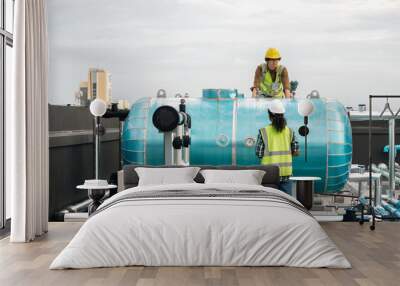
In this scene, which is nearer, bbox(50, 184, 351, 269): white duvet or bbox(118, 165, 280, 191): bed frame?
bbox(50, 184, 351, 269): white duvet

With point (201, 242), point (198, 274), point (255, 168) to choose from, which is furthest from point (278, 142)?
point (198, 274)

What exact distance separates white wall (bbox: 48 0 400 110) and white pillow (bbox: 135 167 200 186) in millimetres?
2981

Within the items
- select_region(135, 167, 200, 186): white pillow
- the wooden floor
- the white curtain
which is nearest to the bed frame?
select_region(135, 167, 200, 186): white pillow

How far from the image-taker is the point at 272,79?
31.1 ft

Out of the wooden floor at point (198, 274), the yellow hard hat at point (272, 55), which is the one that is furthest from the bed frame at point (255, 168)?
the yellow hard hat at point (272, 55)

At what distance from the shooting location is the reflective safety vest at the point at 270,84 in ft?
30.9

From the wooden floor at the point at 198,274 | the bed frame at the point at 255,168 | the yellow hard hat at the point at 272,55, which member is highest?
the yellow hard hat at the point at 272,55

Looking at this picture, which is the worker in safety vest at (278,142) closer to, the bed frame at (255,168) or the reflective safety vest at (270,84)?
the bed frame at (255,168)

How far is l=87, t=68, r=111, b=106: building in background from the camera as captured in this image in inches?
384

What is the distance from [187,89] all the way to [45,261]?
5300 mm

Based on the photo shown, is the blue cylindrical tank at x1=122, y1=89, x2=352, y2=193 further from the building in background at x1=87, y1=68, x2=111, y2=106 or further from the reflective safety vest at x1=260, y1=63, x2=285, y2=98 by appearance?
the building in background at x1=87, y1=68, x2=111, y2=106

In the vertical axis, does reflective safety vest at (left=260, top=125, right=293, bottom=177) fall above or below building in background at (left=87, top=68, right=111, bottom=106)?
below

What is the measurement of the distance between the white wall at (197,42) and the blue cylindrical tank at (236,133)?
2.76ft

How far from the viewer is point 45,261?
222 inches
